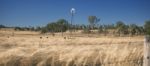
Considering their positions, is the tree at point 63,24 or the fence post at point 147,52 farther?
the tree at point 63,24

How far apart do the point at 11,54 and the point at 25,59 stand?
0.34 meters

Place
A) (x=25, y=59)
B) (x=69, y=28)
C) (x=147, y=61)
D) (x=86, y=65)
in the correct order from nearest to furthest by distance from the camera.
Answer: (x=147, y=61)
(x=25, y=59)
(x=86, y=65)
(x=69, y=28)

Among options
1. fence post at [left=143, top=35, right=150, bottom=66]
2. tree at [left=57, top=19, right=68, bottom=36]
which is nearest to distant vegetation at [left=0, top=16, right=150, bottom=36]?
tree at [left=57, top=19, right=68, bottom=36]

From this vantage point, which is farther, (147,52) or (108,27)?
(108,27)

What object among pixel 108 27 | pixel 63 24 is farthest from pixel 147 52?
pixel 108 27

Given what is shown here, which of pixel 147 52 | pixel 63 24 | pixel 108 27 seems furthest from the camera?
Answer: pixel 108 27

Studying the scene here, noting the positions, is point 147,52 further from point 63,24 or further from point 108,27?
point 108,27

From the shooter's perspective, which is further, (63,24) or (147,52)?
(63,24)

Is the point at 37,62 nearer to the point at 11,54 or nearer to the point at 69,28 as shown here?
the point at 11,54


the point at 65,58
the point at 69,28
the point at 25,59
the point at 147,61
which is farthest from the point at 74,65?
the point at 69,28

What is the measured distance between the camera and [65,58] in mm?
5969

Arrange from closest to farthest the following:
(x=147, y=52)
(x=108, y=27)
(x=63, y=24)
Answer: (x=147, y=52)
(x=63, y=24)
(x=108, y=27)

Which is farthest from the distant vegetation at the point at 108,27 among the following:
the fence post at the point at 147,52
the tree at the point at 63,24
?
the fence post at the point at 147,52

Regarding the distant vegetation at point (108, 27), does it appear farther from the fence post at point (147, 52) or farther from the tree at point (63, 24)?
the fence post at point (147, 52)
